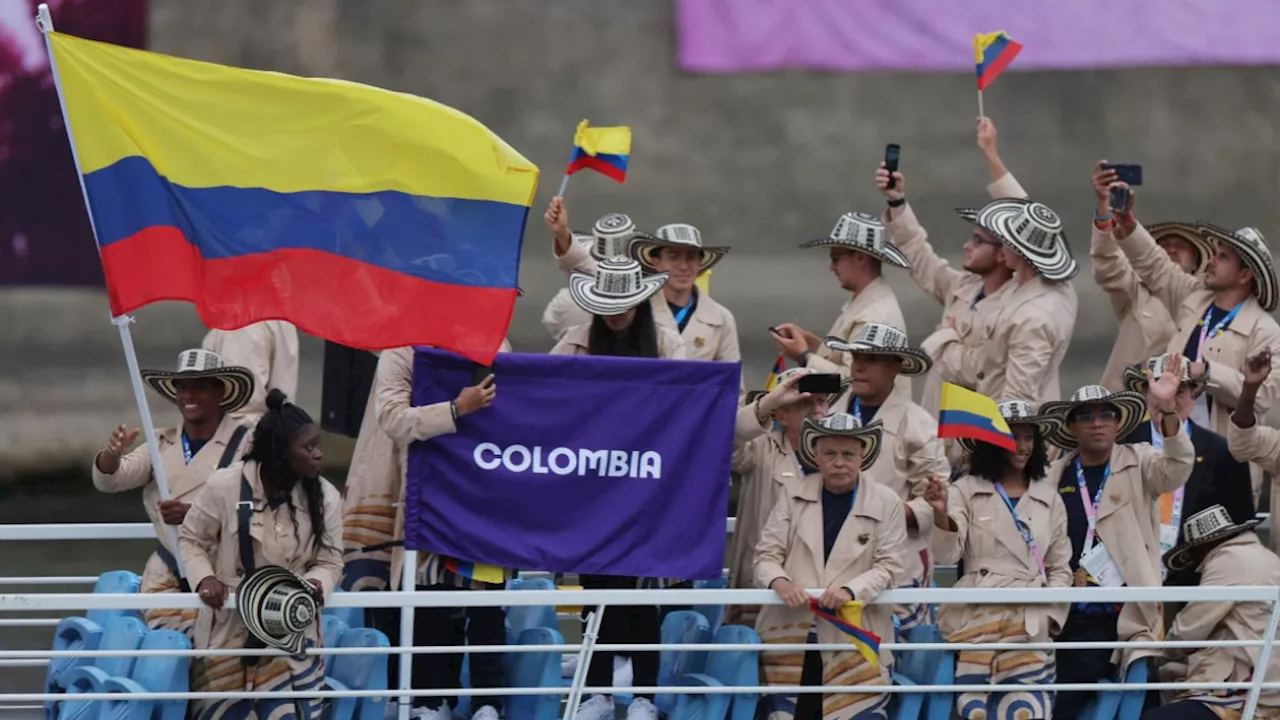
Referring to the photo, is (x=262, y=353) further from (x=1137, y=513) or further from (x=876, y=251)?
(x=1137, y=513)

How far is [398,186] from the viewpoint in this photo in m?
8.04

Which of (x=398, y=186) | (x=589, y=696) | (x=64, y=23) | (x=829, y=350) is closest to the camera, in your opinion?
(x=398, y=186)

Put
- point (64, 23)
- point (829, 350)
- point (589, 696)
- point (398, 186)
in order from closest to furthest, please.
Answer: point (398, 186), point (589, 696), point (829, 350), point (64, 23)

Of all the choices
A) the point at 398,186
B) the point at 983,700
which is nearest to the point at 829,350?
the point at 983,700

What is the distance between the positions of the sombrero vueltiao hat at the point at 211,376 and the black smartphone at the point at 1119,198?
13.2 feet

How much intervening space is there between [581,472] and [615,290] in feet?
2.87

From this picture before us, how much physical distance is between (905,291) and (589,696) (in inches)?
305

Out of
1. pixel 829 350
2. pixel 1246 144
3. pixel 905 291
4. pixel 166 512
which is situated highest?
pixel 1246 144

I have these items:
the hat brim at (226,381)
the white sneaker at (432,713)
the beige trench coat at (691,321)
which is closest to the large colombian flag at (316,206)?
the hat brim at (226,381)

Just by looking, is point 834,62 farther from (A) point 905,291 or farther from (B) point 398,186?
(B) point 398,186

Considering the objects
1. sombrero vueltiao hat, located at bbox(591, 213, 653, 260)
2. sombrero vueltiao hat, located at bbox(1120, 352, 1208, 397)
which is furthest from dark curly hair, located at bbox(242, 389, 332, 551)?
sombrero vueltiao hat, located at bbox(1120, 352, 1208, 397)

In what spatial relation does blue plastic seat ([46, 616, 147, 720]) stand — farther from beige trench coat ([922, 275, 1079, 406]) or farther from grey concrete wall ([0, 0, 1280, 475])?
grey concrete wall ([0, 0, 1280, 475])

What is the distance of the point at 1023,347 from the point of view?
383 inches

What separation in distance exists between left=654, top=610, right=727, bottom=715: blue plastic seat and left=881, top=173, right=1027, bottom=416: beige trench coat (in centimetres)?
178
